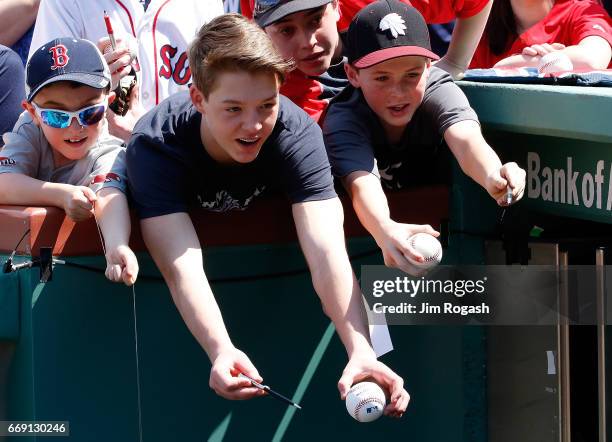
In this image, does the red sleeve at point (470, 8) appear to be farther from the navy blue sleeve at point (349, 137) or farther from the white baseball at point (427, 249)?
the white baseball at point (427, 249)

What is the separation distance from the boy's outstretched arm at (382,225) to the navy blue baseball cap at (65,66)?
0.74 m

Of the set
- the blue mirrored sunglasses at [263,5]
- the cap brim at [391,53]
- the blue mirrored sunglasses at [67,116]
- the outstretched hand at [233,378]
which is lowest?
the outstretched hand at [233,378]

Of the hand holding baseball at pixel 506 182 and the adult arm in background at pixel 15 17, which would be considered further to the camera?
the adult arm in background at pixel 15 17

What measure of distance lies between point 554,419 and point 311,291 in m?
0.84

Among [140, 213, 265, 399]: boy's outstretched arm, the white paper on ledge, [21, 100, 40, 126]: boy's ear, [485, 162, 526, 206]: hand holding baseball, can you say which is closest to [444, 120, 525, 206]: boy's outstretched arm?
[485, 162, 526, 206]: hand holding baseball

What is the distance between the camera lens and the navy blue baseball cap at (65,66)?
3.15m

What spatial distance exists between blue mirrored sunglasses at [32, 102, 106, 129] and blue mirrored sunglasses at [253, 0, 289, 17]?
0.61 metres

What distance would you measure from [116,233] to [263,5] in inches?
36.8

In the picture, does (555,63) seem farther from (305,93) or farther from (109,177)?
(109,177)

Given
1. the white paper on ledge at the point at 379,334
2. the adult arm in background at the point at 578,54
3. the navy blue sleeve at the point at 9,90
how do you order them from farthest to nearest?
1. the adult arm in background at the point at 578,54
2. the navy blue sleeve at the point at 9,90
3. the white paper on ledge at the point at 379,334

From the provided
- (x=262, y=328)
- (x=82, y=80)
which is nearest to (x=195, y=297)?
(x=262, y=328)

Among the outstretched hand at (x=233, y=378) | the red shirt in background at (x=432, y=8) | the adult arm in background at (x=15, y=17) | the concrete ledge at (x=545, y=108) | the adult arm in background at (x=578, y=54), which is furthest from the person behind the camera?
the adult arm in background at (x=15, y=17)

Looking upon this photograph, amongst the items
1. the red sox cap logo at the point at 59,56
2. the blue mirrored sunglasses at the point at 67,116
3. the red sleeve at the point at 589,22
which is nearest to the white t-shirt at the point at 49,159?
the blue mirrored sunglasses at the point at 67,116

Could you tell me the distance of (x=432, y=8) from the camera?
12.3 ft
